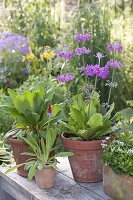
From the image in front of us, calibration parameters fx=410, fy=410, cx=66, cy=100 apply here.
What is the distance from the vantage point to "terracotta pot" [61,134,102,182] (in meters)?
2.29

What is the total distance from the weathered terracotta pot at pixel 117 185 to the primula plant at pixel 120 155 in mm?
36

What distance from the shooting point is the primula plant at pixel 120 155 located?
2.03 metres

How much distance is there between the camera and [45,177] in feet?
7.61

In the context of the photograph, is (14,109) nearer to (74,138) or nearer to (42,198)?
(74,138)

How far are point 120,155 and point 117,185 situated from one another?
0.52ft

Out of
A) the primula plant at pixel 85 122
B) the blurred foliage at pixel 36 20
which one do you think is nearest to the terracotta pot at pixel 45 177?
the primula plant at pixel 85 122

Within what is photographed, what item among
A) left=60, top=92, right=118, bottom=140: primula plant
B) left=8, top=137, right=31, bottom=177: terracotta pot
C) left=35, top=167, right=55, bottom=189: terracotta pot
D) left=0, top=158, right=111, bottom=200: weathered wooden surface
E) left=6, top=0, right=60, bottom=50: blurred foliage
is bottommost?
left=0, top=158, right=111, bottom=200: weathered wooden surface

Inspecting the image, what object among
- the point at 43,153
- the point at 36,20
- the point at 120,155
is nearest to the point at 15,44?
the point at 36,20

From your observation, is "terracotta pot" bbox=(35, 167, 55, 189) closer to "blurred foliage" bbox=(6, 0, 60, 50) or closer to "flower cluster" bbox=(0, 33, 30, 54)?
"flower cluster" bbox=(0, 33, 30, 54)

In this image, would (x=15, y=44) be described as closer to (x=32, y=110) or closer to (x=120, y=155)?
(x=32, y=110)

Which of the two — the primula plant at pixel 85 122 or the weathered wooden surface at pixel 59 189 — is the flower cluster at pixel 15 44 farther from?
the primula plant at pixel 85 122

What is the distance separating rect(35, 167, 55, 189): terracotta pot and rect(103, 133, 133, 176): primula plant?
35 cm

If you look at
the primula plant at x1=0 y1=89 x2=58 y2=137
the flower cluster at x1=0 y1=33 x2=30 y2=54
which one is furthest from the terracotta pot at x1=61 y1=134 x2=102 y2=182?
the flower cluster at x1=0 y1=33 x2=30 y2=54

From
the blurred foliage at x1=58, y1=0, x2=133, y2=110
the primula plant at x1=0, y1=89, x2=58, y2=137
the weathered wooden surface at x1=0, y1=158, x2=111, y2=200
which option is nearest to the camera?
the weathered wooden surface at x1=0, y1=158, x2=111, y2=200
